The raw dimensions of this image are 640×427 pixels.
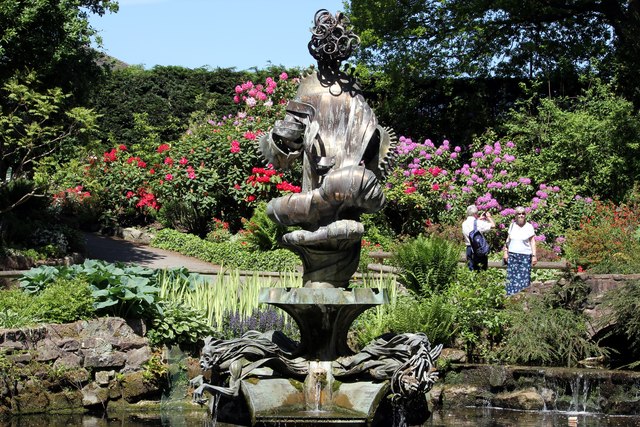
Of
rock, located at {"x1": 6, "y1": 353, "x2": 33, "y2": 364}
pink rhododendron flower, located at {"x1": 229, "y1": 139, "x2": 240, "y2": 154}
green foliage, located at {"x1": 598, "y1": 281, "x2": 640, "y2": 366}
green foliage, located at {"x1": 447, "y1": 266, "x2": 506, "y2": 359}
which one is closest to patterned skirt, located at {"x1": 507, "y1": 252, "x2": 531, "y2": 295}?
green foliage, located at {"x1": 447, "y1": 266, "x2": 506, "y2": 359}

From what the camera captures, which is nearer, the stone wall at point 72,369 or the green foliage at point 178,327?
the stone wall at point 72,369

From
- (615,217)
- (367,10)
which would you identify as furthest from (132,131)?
(615,217)

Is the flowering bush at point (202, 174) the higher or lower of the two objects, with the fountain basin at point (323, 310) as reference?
higher

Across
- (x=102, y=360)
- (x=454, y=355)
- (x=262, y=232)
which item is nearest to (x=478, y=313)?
(x=454, y=355)

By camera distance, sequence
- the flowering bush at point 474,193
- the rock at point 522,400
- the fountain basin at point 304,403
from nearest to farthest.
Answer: the fountain basin at point 304,403 → the rock at point 522,400 → the flowering bush at point 474,193

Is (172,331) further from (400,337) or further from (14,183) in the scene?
(14,183)

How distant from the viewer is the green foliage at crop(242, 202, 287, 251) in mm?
18312

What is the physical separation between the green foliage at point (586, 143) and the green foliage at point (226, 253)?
5558 mm

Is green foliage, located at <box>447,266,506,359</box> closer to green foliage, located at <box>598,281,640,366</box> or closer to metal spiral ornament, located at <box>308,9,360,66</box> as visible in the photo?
green foliage, located at <box>598,281,640,366</box>

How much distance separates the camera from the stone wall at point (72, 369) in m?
10.0

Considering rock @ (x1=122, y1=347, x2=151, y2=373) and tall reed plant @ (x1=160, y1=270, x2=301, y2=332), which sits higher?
tall reed plant @ (x1=160, y1=270, x2=301, y2=332)

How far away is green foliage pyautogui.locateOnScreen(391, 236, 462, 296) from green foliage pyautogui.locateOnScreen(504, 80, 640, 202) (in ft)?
22.1

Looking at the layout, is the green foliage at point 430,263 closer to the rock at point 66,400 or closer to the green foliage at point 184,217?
the rock at point 66,400

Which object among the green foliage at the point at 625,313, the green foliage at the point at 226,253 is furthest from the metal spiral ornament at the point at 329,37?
Answer: the green foliage at the point at 226,253
